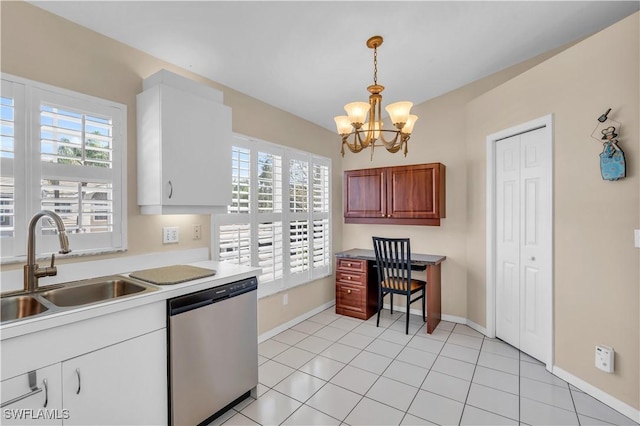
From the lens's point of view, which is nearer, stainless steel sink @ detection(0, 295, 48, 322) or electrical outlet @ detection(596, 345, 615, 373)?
stainless steel sink @ detection(0, 295, 48, 322)

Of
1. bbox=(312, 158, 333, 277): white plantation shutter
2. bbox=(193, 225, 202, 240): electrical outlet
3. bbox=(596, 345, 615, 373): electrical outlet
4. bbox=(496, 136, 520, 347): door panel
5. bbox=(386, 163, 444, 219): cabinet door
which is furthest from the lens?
bbox=(312, 158, 333, 277): white plantation shutter

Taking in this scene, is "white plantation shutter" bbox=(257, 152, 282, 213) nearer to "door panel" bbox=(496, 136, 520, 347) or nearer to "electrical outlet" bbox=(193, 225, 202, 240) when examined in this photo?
"electrical outlet" bbox=(193, 225, 202, 240)

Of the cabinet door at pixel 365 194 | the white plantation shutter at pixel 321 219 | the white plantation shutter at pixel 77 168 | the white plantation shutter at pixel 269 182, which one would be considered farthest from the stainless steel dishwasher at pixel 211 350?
the cabinet door at pixel 365 194

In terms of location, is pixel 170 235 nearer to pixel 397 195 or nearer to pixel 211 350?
pixel 211 350

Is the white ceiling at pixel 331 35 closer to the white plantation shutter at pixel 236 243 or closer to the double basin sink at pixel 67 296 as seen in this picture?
the white plantation shutter at pixel 236 243

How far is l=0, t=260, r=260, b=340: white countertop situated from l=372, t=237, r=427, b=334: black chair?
5.56 ft

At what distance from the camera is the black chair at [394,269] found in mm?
3336

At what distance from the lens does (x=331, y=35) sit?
7.75ft

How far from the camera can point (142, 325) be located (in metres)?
1.59

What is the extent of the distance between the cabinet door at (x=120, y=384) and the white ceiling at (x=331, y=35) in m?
1.92

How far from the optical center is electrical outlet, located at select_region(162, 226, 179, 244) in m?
2.33

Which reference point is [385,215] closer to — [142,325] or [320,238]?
[320,238]

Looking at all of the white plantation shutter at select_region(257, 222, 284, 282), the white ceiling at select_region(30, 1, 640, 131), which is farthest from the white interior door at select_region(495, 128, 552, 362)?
the white plantation shutter at select_region(257, 222, 284, 282)

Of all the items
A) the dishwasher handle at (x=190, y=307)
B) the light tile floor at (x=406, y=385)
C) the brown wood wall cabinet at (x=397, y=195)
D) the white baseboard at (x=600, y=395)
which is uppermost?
the brown wood wall cabinet at (x=397, y=195)
